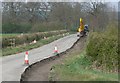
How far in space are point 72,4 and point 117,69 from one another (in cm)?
5392

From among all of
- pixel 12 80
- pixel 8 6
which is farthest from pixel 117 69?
pixel 8 6

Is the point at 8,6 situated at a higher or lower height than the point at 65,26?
higher

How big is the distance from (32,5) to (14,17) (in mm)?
7955

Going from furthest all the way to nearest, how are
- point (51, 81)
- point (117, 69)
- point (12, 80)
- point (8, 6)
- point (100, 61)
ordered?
1. point (8, 6)
2. point (100, 61)
3. point (117, 69)
4. point (12, 80)
5. point (51, 81)

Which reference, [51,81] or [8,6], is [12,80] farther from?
[8,6]

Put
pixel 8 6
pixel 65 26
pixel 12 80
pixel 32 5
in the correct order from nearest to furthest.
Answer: pixel 12 80 → pixel 8 6 → pixel 32 5 → pixel 65 26

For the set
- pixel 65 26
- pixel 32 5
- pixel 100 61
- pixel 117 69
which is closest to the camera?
pixel 117 69

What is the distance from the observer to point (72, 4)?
2611 inches

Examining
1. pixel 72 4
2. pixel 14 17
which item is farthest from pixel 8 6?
pixel 72 4

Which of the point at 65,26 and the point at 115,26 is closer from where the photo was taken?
the point at 115,26

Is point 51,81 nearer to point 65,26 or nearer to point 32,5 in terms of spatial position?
point 32,5

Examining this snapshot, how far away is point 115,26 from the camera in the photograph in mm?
13852

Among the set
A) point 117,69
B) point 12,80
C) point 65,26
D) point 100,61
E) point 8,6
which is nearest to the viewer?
point 12,80

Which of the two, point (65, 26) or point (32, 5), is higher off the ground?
point (32, 5)
